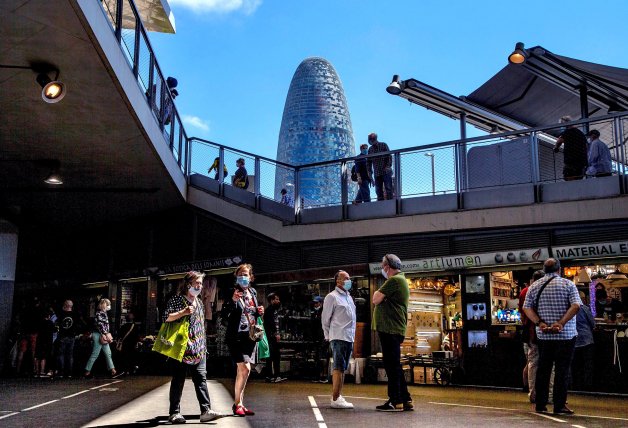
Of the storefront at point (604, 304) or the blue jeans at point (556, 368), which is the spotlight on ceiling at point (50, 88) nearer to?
the blue jeans at point (556, 368)

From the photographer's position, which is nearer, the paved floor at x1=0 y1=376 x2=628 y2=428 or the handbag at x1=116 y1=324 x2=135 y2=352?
the paved floor at x1=0 y1=376 x2=628 y2=428

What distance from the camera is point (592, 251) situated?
1182 cm

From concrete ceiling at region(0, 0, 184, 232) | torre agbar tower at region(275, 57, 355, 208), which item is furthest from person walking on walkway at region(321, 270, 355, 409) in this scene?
torre agbar tower at region(275, 57, 355, 208)

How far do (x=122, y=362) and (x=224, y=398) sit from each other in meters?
8.00

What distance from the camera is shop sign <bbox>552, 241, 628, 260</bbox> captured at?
37.9 feet

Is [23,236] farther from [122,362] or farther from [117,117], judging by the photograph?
[117,117]

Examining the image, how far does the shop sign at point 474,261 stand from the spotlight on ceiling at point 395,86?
13.1 feet

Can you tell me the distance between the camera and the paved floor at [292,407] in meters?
7.17

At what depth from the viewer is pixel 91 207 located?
1812 cm

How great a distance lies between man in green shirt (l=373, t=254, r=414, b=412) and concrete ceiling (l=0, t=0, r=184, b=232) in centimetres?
454

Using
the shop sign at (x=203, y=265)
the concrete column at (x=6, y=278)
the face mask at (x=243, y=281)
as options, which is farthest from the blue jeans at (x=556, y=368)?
the concrete column at (x=6, y=278)

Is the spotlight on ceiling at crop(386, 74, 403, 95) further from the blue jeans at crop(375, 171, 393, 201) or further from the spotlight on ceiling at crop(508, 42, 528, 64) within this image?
the spotlight on ceiling at crop(508, 42, 528, 64)

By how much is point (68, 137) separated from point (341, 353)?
263 inches

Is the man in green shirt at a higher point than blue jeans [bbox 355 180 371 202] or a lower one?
lower
